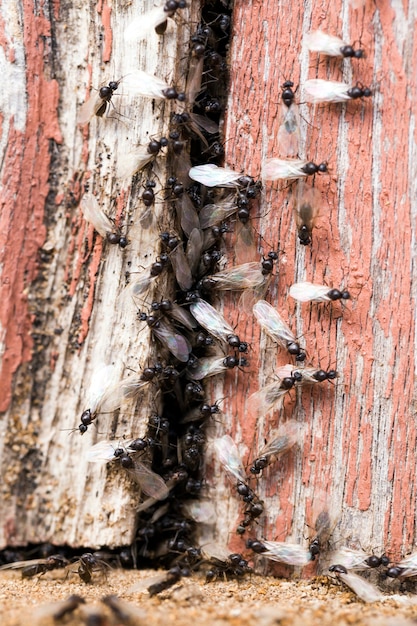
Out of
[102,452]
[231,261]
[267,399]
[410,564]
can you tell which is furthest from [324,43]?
[410,564]

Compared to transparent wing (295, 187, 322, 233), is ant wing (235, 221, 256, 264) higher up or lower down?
lower down

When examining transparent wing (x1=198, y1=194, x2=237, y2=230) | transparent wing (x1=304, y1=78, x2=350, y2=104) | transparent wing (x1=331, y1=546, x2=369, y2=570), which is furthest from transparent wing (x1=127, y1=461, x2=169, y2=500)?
transparent wing (x1=304, y1=78, x2=350, y2=104)

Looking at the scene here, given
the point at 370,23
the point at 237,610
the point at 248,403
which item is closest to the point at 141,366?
the point at 248,403

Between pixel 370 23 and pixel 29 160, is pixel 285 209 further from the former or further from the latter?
pixel 29 160

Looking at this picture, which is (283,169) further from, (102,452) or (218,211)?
(102,452)

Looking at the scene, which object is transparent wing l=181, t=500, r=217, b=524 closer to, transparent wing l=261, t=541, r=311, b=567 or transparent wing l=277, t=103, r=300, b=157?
transparent wing l=261, t=541, r=311, b=567

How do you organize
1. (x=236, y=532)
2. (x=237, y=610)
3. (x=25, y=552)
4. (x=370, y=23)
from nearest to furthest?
(x=237, y=610) < (x=370, y=23) < (x=236, y=532) < (x=25, y=552)
